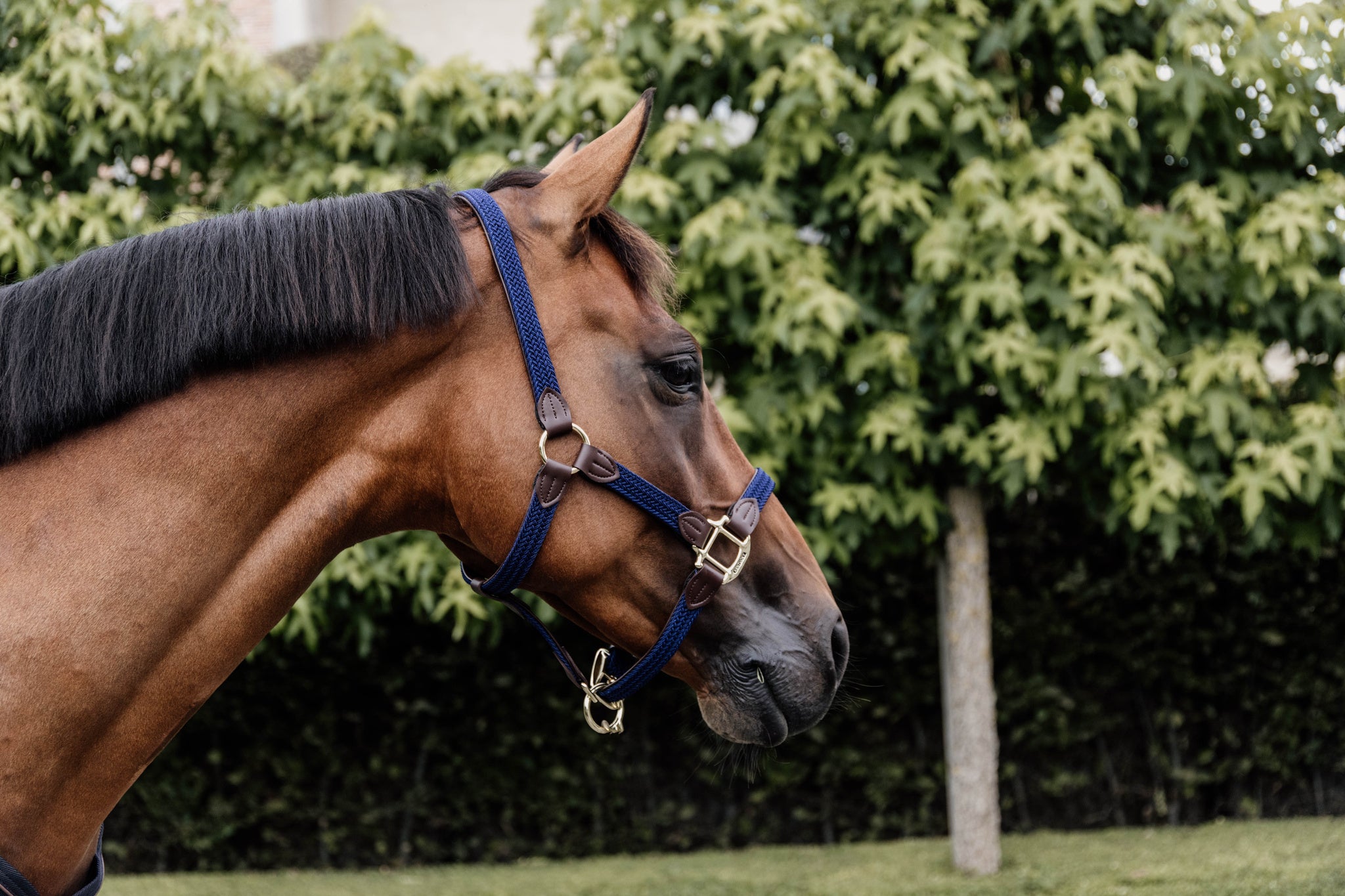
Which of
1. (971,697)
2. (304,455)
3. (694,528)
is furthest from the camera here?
(971,697)

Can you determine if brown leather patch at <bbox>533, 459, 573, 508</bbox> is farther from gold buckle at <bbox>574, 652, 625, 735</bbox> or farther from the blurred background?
the blurred background

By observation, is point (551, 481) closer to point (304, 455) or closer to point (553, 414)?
point (553, 414)

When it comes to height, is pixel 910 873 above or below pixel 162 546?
below

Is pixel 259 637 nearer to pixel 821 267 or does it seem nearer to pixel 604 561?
pixel 604 561

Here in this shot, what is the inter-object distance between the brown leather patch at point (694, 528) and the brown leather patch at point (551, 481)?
0.21 m

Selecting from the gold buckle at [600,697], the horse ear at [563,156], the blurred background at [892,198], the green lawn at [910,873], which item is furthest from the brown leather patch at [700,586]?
the green lawn at [910,873]

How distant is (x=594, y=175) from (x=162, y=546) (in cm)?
86

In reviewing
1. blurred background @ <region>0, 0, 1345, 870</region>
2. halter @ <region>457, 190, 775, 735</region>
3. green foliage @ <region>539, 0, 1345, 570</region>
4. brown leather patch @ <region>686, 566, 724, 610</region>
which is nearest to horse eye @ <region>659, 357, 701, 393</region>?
halter @ <region>457, 190, 775, 735</region>

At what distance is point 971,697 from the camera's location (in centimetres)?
471

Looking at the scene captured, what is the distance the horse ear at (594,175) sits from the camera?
67.1 inches

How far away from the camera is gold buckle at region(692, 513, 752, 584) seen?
1.70 metres

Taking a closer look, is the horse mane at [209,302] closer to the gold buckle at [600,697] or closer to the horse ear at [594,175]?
the horse ear at [594,175]

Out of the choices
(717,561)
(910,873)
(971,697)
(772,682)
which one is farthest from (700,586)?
(910,873)

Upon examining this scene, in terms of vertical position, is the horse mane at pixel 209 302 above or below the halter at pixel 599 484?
above
